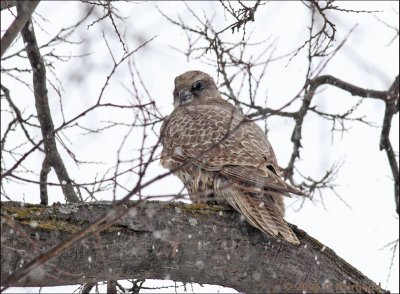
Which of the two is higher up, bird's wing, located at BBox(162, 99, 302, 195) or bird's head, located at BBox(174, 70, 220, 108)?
bird's head, located at BBox(174, 70, 220, 108)

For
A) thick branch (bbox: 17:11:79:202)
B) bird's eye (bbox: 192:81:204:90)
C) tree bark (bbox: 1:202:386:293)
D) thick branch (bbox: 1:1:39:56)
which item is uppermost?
bird's eye (bbox: 192:81:204:90)

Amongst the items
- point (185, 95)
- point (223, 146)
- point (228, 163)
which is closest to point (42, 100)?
point (223, 146)

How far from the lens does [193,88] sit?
8141 mm

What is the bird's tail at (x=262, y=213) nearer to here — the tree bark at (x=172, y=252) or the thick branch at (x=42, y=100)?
the tree bark at (x=172, y=252)

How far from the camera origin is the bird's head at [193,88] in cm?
804

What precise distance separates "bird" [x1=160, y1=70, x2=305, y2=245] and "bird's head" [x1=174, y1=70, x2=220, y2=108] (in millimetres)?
439

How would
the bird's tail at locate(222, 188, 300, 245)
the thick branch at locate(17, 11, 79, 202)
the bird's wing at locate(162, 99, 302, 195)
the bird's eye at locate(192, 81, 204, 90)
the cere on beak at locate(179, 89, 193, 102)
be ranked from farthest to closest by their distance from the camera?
1. the bird's eye at locate(192, 81, 204, 90)
2. the cere on beak at locate(179, 89, 193, 102)
3. the thick branch at locate(17, 11, 79, 202)
4. the bird's wing at locate(162, 99, 302, 195)
5. the bird's tail at locate(222, 188, 300, 245)

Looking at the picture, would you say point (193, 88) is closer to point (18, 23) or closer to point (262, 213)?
point (262, 213)

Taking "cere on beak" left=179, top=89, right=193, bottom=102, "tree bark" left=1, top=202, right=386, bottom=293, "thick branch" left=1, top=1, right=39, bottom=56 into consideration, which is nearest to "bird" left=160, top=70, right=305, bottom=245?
"tree bark" left=1, top=202, right=386, bottom=293

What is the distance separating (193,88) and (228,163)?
2.63 m

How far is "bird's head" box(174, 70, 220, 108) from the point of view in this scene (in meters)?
8.04

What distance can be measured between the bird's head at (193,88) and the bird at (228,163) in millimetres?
439

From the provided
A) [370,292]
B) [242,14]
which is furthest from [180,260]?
[242,14]

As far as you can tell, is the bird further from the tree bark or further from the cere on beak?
the cere on beak
